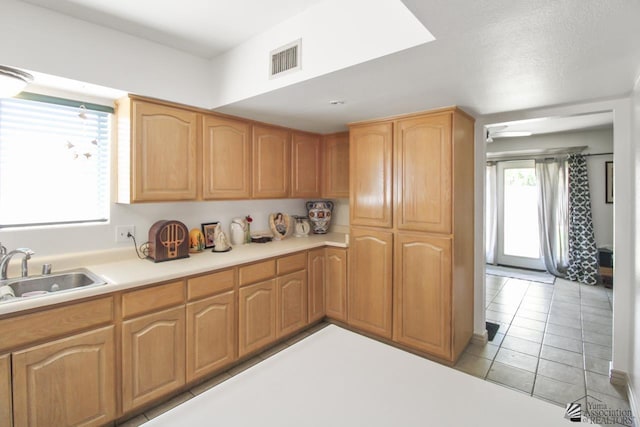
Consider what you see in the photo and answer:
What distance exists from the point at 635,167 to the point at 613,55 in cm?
94

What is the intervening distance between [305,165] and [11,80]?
2.35 m

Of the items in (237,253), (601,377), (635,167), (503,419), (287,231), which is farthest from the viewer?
(287,231)

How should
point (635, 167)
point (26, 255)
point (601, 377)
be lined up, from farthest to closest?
1. point (601, 377)
2. point (635, 167)
3. point (26, 255)

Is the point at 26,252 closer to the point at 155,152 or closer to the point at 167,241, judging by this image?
the point at 167,241

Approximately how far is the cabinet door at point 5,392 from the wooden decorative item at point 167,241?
3.08 ft

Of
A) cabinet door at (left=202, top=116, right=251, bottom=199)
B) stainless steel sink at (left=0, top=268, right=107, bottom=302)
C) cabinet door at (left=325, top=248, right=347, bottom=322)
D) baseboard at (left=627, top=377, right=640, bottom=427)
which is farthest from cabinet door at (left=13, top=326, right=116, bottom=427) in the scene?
baseboard at (left=627, top=377, right=640, bottom=427)

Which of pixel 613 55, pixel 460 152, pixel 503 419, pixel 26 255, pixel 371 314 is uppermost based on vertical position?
pixel 613 55

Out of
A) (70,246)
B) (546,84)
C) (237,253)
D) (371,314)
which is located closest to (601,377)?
(371,314)

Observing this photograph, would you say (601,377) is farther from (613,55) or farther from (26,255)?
(26,255)

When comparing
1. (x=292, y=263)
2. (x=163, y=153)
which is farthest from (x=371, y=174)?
(x=163, y=153)

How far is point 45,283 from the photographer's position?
192cm

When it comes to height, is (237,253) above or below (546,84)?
below

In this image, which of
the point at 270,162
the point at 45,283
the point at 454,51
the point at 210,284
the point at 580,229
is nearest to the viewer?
the point at 454,51

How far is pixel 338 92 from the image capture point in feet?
6.86
